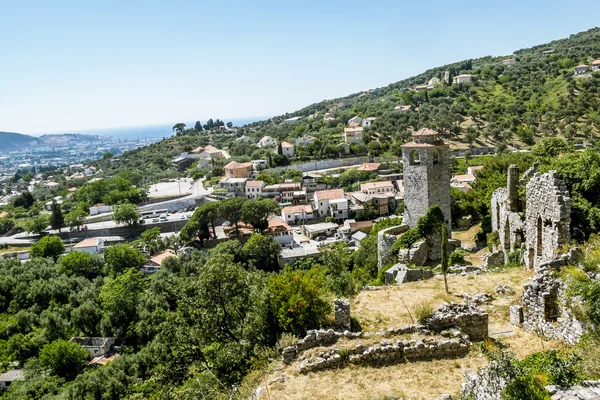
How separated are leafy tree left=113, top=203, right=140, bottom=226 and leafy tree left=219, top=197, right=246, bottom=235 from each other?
14256 mm

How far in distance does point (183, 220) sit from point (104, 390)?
1486 inches

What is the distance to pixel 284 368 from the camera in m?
8.20

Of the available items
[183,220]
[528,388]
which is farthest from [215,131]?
[528,388]

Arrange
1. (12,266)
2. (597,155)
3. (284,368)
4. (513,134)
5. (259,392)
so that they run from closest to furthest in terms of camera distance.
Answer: (259,392) < (284,368) < (597,155) < (12,266) < (513,134)

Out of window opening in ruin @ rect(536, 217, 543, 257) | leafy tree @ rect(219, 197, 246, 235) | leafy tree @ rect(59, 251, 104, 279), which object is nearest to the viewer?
window opening in ruin @ rect(536, 217, 543, 257)

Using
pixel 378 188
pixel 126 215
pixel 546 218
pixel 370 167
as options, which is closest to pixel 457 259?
pixel 546 218

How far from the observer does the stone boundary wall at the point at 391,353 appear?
8.13 meters

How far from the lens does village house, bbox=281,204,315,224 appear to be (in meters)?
59.0

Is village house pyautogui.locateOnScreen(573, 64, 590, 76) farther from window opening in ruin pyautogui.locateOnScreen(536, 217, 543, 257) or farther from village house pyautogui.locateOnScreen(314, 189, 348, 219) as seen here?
window opening in ruin pyautogui.locateOnScreen(536, 217, 543, 257)

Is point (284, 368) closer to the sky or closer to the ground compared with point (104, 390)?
closer to the sky

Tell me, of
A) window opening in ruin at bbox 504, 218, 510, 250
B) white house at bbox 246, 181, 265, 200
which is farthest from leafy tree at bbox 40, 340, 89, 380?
white house at bbox 246, 181, 265, 200

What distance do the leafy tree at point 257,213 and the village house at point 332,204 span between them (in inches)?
305

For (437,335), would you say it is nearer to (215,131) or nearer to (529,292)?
(529,292)

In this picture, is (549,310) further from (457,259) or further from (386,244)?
(386,244)
